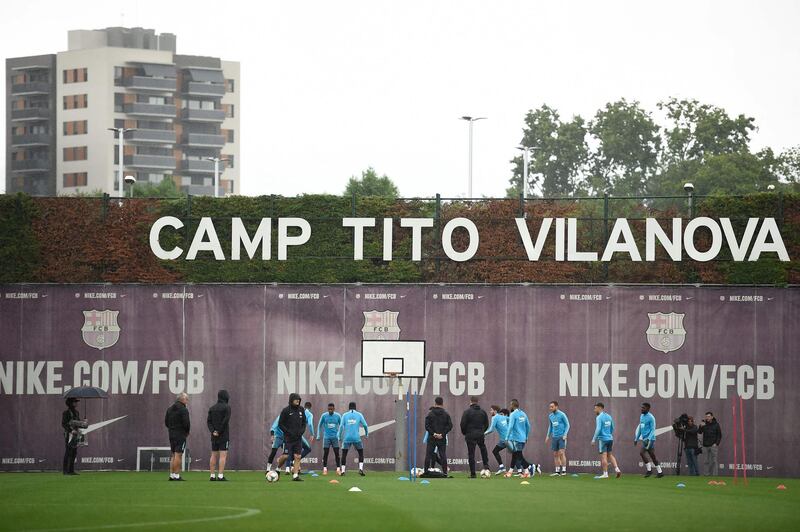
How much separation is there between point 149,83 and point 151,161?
7813 millimetres

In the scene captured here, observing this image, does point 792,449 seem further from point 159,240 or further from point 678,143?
point 678,143

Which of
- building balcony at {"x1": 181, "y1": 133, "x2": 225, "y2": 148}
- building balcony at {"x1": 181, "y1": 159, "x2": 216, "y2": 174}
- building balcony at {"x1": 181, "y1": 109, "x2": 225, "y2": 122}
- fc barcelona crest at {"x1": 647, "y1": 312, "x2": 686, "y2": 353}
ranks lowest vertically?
fc barcelona crest at {"x1": 647, "y1": 312, "x2": 686, "y2": 353}

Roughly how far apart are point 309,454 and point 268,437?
1.19m

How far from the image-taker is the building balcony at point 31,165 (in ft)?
438

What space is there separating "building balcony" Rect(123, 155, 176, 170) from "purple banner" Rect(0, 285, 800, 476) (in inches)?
3838

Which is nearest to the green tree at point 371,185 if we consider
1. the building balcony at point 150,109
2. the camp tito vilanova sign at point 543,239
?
the building balcony at point 150,109

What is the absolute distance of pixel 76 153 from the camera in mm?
130875

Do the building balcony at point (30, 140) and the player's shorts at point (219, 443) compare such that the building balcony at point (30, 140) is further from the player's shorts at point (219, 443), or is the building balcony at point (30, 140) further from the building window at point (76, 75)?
the player's shorts at point (219, 443)

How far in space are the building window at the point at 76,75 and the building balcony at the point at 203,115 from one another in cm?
1152

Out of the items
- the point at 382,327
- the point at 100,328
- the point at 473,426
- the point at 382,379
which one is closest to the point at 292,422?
the point at 473,426

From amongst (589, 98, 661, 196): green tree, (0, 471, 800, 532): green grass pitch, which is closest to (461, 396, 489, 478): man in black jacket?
(0, 471, 800, 532): green grass pitch

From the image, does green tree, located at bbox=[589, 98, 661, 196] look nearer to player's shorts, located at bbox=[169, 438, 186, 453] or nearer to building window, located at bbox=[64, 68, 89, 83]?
building window, located at bbox=[64, 68, 89, 83]

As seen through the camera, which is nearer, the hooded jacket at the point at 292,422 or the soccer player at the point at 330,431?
the hooded jacket at the point at 292,422

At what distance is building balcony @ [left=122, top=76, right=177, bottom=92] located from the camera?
13188 centimetres
